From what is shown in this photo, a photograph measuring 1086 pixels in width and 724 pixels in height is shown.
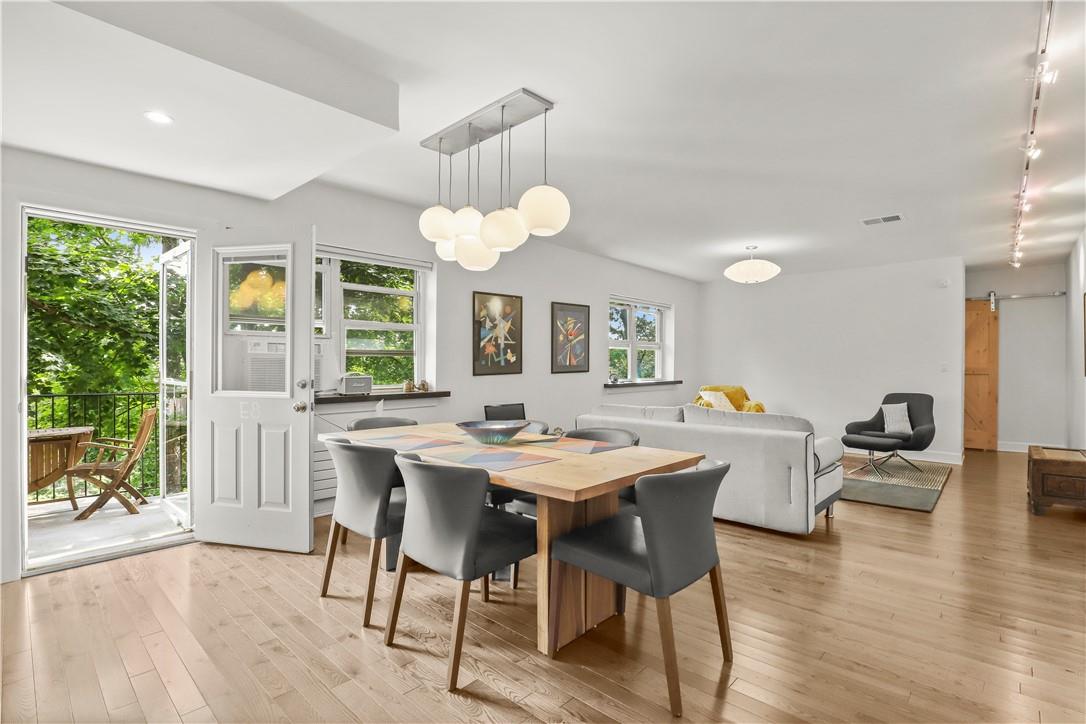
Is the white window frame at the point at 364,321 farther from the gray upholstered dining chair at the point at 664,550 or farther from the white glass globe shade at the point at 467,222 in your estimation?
the gray upholstered dining chair at the point at 664,550

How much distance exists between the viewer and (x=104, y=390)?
5.63 meters

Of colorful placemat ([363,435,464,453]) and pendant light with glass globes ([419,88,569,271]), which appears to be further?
colorful placemat ([363,435,464,453])

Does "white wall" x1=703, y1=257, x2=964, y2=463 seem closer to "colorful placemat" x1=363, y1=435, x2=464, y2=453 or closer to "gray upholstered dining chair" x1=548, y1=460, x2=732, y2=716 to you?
"gray upholstered dining chair" x1=548, y1=460, x2=732, y2=716

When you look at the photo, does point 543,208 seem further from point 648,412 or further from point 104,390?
point 104,390

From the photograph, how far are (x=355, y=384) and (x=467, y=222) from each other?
1959 millimetres

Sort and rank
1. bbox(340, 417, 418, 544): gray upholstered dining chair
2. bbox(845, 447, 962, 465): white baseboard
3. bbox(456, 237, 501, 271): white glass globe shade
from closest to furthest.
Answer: bbox(456, 237, 501, 271): white glass globe shade < bbox(340, 417, 418, 544): gray upholstered dining chair < bbox(845, 447, 962, 465): white baseboard

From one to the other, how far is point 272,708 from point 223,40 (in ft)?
7.88

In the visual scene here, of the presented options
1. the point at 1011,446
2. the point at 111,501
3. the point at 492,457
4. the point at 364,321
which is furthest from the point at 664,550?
the point at 1011,446

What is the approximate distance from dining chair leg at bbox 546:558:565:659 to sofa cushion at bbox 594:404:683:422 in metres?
2.15

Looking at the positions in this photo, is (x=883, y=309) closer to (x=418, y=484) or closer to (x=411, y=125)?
(x=411, y=125)

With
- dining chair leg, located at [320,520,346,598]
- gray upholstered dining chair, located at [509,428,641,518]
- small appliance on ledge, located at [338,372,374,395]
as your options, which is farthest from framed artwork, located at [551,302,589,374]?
dining chair leg, located at [320,520,346,598]

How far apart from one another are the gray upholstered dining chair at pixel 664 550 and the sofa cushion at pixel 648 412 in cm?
202

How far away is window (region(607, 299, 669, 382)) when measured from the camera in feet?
23.4

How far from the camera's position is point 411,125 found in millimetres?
2965
